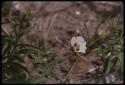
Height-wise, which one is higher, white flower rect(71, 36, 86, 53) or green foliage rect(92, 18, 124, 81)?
white flower rect(71, 36, 86, 53)

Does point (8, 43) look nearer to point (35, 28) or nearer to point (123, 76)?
point (35, 28)

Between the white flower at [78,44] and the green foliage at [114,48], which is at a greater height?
the white flower at [78,44]

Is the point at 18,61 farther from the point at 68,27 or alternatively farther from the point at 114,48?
the point at 68,27

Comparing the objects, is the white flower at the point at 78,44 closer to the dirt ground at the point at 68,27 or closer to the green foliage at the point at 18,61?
the green foliage at the point at 18,61

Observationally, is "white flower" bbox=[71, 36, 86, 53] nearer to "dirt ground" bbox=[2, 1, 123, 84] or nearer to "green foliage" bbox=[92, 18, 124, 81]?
"green foliage" bbox=[92, 18, 124, 81]

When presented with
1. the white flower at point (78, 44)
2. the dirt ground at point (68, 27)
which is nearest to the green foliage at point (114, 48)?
the white flower at point (78, 44)

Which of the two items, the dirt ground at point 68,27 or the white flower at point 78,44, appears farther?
the dirt ground at point 68,27

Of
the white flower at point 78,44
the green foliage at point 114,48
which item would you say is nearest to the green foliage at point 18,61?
the white flower at point 78,44

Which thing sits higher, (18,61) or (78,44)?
(78,44)

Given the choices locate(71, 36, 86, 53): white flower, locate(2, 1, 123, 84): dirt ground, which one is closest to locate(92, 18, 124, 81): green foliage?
locate(71, 36, 86, 53): white flower

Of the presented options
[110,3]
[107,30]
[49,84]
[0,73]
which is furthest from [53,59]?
[110,3]

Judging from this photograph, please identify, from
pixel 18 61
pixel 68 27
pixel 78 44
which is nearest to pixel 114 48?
pixel 78 44
